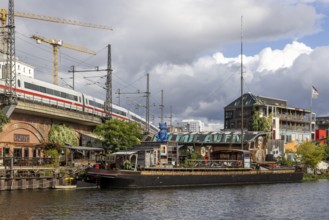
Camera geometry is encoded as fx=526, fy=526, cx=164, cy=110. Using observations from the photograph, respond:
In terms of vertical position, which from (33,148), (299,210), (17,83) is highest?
(17,83)

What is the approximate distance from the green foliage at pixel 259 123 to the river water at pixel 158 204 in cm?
6651

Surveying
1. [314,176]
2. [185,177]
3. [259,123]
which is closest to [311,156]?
[314,176]

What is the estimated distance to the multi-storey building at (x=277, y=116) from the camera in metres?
147

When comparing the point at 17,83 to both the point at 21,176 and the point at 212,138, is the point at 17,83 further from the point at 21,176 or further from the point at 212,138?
the point at 212,138

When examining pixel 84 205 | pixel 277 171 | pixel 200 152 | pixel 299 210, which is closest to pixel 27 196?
pixel 84 205

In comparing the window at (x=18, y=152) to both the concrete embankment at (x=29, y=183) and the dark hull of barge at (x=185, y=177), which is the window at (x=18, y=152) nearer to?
the concrete embankment at (x=29, y=183)

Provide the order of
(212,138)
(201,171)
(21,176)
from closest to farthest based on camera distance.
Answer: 1. (21,176)
2. (201,171)
3. (212,138)

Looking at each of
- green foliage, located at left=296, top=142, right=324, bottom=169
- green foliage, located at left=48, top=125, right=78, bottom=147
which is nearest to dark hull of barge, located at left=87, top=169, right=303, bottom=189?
green foliage, located at left=48, top=125, right=78, bottom=147

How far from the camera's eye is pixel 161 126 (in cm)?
8231

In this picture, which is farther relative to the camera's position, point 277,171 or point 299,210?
point 277,171

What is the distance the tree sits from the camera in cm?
9369

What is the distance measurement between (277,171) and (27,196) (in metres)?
50.9

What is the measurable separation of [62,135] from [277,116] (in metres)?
75.1

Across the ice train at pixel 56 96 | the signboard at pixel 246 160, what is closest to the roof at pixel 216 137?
the ice train at pixel 56 96
